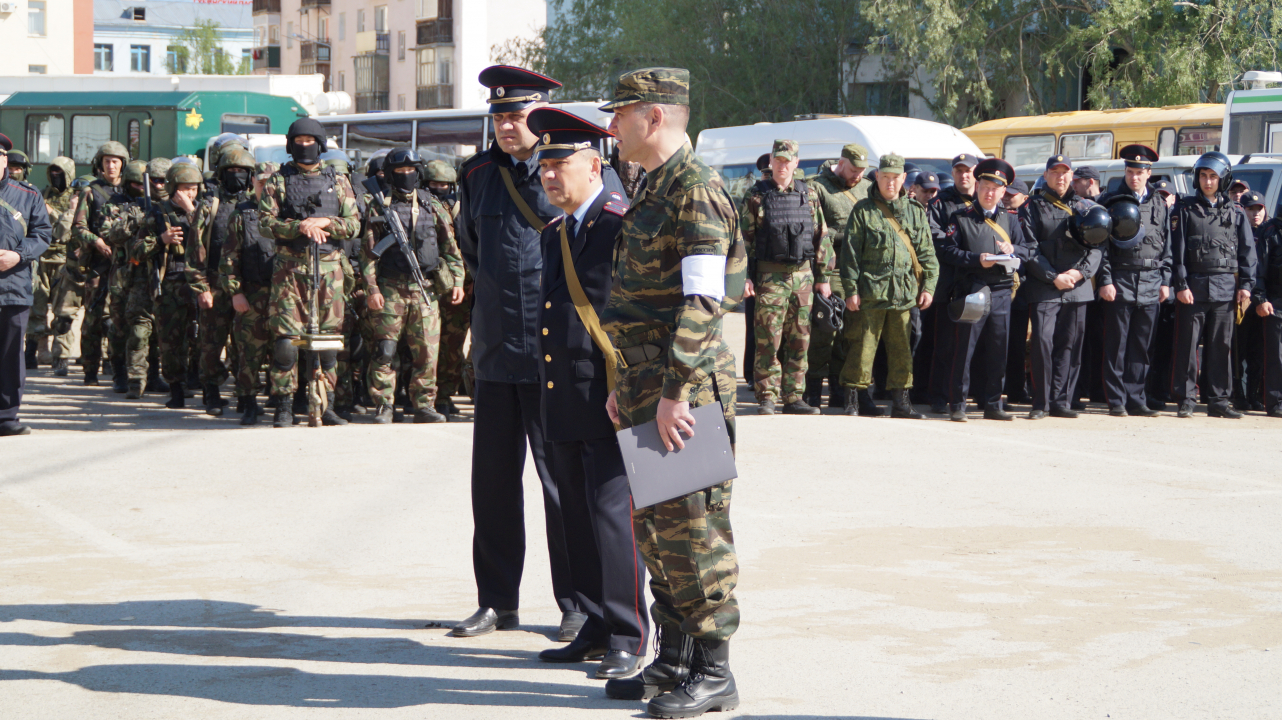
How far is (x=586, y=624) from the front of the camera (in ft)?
15.6

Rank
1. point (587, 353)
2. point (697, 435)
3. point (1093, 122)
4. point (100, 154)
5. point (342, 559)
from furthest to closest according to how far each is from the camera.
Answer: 1. point (1093, 122)
2. point (100, 154)
3. point (342, 559)
4. point (587, 353)
5. point (697, 435)

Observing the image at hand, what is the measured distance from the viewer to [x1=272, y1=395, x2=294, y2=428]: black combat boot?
10109 mm

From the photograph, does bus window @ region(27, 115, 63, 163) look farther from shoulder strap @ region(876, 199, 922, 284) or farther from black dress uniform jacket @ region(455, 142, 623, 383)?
black dress uniform jacket @ region(455, 142, 623, 383)

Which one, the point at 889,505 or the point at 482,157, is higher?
the point at 482,157

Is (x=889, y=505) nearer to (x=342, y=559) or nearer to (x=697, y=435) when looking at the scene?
(x=342, y=559)

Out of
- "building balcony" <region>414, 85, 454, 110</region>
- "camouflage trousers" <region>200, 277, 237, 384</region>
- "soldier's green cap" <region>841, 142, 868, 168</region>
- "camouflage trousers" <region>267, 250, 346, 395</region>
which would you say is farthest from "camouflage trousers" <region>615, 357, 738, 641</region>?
"building balcony" <region>414, 85, 454, 110</region>

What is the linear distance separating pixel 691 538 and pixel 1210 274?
8.53 meters

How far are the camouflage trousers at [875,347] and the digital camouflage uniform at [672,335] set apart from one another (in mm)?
6759

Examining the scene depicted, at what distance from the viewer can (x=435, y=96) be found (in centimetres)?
6469

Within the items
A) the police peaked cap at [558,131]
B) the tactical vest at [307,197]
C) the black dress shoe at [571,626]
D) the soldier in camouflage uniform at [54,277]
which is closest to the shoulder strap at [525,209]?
the police peaked cap at [558,131]

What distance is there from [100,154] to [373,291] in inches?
170

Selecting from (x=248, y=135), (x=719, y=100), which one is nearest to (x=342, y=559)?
(x=248, y=135)

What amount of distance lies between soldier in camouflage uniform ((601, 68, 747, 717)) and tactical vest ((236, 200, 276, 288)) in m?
6.38

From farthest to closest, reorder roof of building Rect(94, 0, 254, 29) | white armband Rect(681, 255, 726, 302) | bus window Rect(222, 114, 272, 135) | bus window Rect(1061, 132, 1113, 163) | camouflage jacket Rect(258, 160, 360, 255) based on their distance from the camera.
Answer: roof of building Rect(94, 0, 254, 29) < bus window Rect(222, 114, 272, 135) < bus window Rect(1061, 132, 1113, 163) < camouflage jacket Rect(258, 160, 360, 255) < white armband Rect(681, 255, 726, 302)
